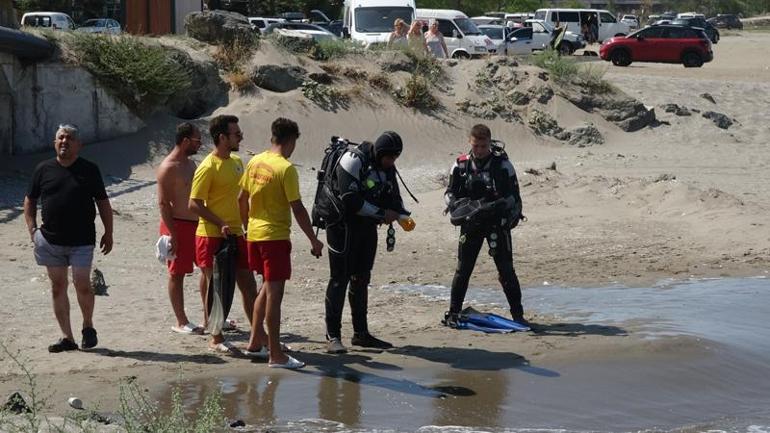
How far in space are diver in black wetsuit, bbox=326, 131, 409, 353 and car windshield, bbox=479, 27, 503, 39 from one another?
3140cm

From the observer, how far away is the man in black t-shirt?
8.45 metres

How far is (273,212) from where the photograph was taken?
27.0ft

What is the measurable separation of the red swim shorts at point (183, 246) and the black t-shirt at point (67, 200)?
73 centimetres

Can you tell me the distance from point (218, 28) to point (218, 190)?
14.1m

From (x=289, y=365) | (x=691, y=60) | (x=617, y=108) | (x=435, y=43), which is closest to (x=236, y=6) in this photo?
(x=691, y=60)

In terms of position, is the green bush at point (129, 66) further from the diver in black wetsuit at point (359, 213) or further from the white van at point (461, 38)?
the white van at point (461, 38)

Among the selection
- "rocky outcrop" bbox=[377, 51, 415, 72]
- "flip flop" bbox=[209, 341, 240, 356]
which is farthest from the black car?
"flip flop" bbox=[209, 341, 240, 356]

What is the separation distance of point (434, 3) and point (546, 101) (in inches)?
1726

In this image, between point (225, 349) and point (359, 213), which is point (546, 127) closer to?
point (359, 213)

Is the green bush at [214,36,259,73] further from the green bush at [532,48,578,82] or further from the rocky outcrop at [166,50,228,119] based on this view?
the green bush at [532,48,578,82]

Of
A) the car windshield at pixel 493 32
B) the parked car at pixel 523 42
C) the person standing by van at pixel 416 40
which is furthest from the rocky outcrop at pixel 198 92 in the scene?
the parked car at pixel 523 42

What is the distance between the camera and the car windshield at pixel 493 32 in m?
40.0

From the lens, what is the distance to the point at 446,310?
10953 millimetres

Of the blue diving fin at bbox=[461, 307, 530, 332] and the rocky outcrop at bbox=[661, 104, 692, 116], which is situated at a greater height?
the rocky outcrop at bbox=[661, 104, 692, 116]
